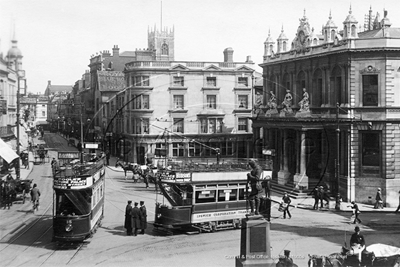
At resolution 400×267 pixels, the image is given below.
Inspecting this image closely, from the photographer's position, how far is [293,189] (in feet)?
133

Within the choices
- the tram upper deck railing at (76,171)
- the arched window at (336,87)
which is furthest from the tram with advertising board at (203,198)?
the arched window at (336,87)

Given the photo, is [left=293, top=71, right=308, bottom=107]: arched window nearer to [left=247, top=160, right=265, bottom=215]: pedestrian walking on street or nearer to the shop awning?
the shop awning

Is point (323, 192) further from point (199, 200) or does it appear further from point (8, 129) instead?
point (8, 129)

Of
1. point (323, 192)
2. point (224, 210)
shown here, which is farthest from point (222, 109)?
point (224, 210)

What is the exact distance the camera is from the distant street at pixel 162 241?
2055 cm

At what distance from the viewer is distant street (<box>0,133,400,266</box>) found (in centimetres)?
2055

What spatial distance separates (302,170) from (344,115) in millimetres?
5532

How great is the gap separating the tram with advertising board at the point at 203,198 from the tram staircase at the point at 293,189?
12.5 m

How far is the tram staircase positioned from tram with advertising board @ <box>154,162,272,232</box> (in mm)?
12508

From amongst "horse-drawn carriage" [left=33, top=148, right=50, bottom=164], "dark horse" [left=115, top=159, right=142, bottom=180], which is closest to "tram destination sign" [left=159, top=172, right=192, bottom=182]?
"dark horse" [left=115, top=159, right=142, bottom=180]

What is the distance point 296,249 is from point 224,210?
492 cm

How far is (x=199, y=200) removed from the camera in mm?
25781

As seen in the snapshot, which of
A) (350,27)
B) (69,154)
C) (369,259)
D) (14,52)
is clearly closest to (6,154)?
(69,154)

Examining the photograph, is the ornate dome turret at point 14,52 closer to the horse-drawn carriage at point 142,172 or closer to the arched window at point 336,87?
the horse-drawn carriage at point 142,172
